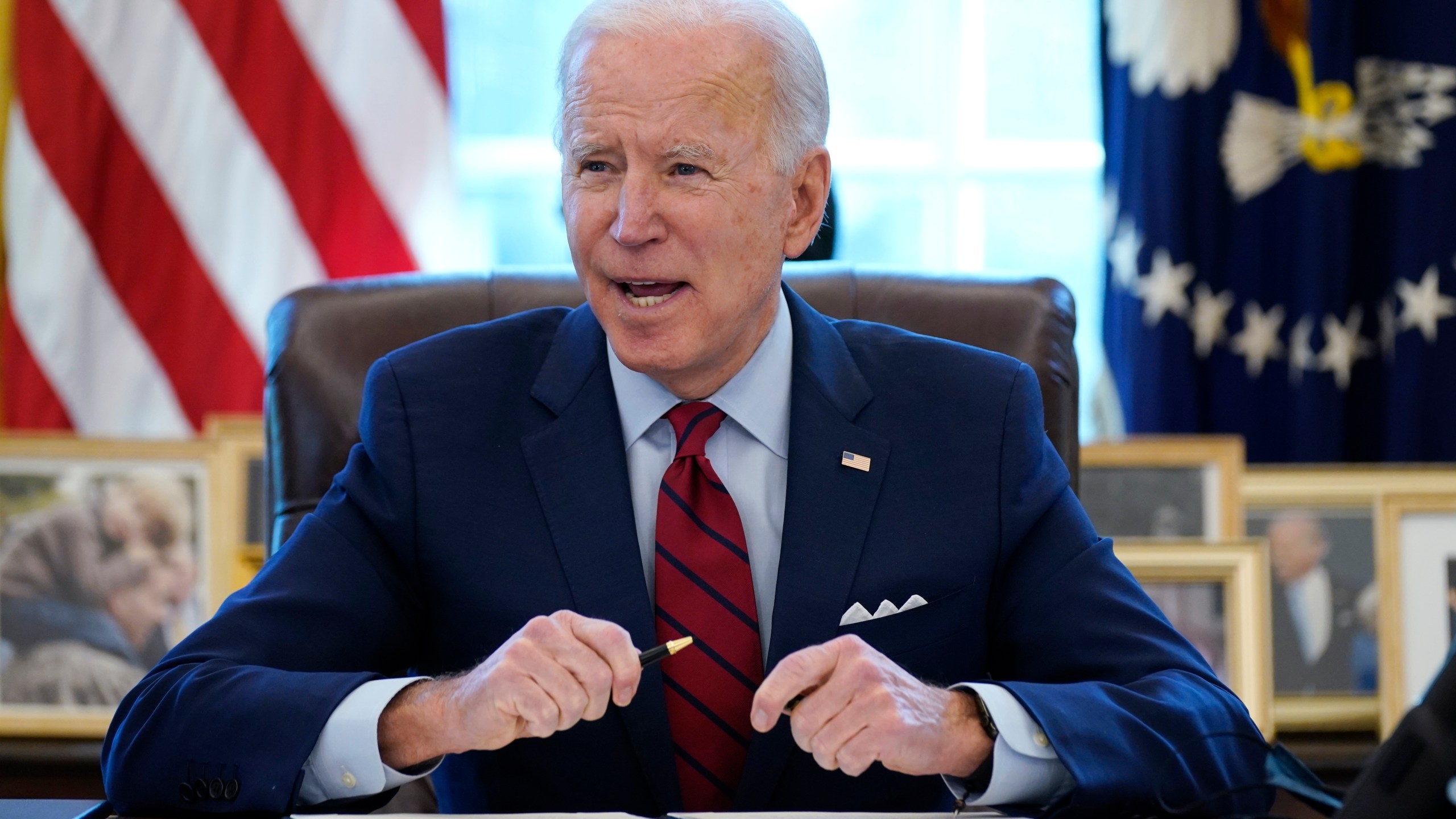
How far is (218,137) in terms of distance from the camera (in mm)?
2771

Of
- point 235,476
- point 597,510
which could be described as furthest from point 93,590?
point 597,510

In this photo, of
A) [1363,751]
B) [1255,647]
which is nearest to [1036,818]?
[1255,647]

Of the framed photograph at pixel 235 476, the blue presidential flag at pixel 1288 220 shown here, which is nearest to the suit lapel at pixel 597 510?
the framed photograph at pixel 235 476

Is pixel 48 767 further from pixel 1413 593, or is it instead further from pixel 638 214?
pixel 1413 593

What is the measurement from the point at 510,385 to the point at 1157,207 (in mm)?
1616

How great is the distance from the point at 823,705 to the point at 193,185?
2.13m

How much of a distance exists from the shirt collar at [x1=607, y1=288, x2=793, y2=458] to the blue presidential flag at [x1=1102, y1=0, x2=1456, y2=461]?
1350 mm

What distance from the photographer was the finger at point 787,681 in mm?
1150

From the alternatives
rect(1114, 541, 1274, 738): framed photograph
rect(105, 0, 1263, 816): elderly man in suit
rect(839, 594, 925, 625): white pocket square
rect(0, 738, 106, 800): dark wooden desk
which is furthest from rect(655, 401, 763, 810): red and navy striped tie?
rect(0, 738, 106, 800): dark wooden desk

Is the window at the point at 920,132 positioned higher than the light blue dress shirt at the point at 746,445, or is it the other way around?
the window at the point at 920,132

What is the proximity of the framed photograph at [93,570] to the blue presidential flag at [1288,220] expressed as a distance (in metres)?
1.93

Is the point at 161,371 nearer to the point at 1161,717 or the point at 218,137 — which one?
the point at 218,137

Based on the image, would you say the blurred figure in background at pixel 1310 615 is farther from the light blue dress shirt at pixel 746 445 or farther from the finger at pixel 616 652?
the finger at pixel 616 652

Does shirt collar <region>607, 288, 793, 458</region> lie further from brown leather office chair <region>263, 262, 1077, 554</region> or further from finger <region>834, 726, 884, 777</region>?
finger <region>834, 726, 884, 777</region>
